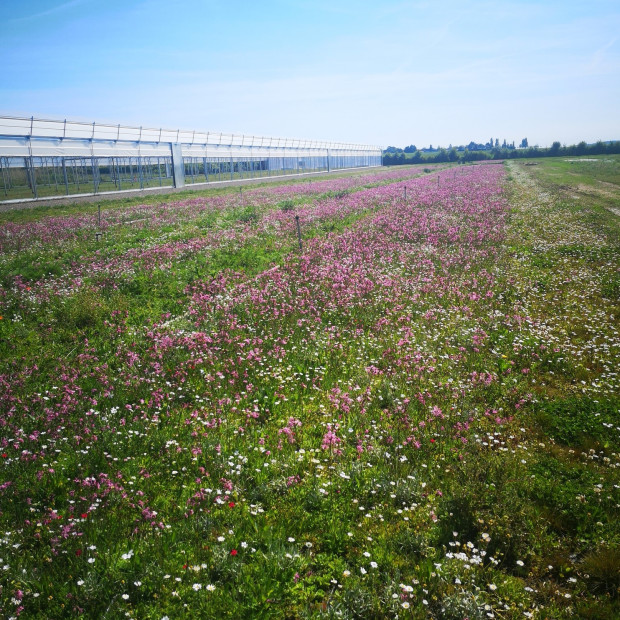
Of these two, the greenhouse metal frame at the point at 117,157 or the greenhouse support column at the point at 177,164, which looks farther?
the greenhouse support column at the point at 177,164

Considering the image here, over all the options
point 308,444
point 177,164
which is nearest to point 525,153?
point 177,164

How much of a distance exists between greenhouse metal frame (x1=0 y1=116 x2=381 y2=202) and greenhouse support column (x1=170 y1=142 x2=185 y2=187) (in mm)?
68

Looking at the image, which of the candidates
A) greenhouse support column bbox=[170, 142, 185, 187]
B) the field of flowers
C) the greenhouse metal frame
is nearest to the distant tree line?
the greenhouse metal frame

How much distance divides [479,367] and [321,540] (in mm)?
5092

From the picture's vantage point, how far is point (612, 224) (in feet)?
74.0

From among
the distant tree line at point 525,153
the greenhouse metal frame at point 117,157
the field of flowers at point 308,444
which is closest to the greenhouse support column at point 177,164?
the greenhouse metal frame at point 117,157

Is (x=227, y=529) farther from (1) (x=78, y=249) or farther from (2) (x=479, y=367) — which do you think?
(1) (x=78, y=249)

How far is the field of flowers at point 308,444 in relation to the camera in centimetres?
391

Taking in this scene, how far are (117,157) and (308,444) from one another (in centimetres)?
5516

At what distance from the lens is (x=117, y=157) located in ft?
169

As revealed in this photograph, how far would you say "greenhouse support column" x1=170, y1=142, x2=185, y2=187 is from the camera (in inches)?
2383

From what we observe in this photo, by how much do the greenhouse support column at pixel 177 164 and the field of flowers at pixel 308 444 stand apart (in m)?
51.5

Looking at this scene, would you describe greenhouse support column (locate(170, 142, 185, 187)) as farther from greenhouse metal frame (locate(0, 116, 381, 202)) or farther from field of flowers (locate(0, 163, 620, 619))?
field of flowers (locate(0, 163, 620, 619))

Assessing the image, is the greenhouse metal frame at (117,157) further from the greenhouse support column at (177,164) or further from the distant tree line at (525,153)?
the distant tree line at (525,153)
